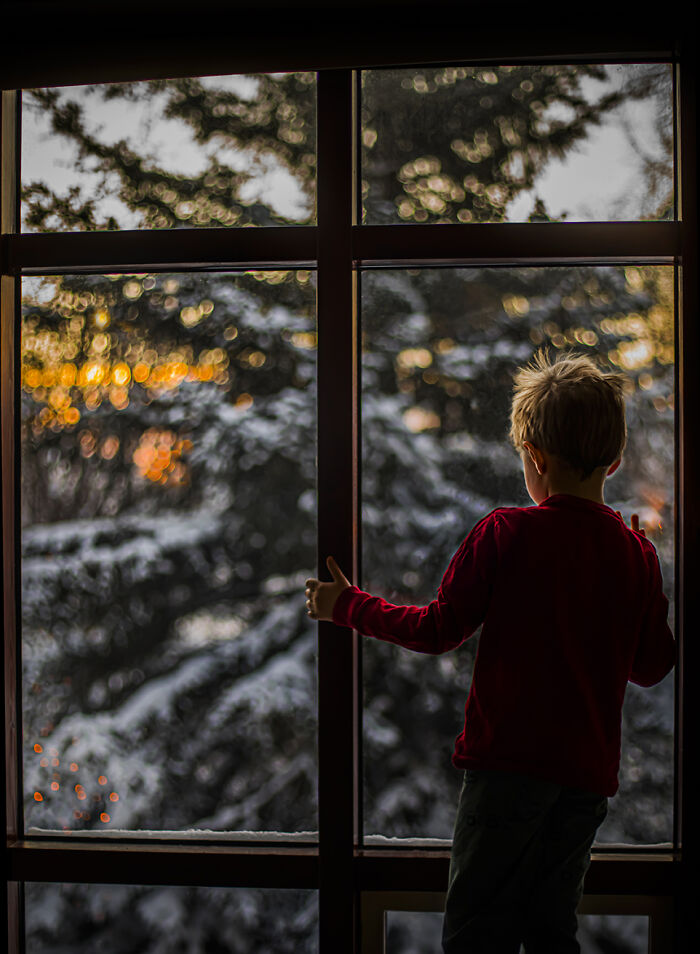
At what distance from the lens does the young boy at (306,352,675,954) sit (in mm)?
1050

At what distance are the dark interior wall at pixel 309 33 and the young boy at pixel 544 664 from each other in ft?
2.58

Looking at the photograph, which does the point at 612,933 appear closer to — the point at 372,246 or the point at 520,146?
the point at 372,246

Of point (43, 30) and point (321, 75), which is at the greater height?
point (43, 30)

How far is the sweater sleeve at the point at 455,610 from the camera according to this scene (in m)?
1.10

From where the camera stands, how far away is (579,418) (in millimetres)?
1103

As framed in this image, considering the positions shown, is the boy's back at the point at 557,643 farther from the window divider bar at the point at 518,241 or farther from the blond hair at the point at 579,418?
the window divider bar at the point at 518,241

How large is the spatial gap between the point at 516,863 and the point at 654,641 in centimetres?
48

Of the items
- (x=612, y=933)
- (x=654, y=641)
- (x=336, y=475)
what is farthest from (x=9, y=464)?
(x=612, y=933)

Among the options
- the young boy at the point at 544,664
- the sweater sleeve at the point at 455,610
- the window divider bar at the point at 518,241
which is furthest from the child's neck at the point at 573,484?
the window divider bar at the point at 518,241

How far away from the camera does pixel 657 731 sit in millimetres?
1405

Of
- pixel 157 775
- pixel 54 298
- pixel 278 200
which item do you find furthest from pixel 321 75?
pixel 157 775

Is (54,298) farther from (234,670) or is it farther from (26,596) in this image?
(234,670)

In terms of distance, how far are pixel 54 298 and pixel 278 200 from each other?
610mm

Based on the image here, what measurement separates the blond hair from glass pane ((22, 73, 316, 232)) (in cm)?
74
